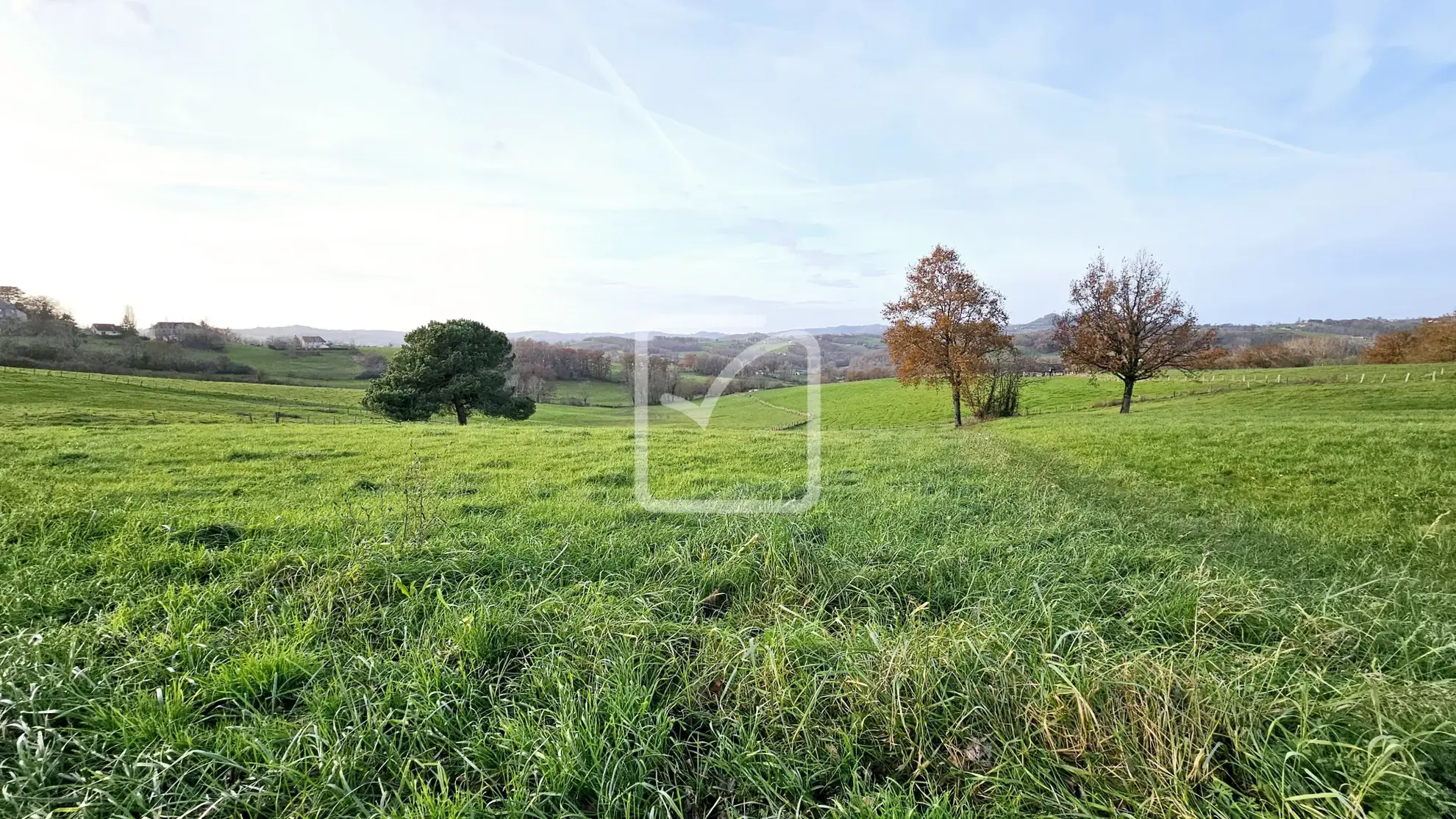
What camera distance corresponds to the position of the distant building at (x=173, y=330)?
78.4 metres

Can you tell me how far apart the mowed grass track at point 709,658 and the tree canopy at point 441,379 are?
2666cm

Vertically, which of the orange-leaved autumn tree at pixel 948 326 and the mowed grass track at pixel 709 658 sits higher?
the orange-leaved autumn tree at pixel 948 326

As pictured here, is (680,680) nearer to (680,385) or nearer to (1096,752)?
(1096,752)

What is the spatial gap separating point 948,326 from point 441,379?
29.1 meters

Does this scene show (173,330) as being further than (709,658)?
Yes

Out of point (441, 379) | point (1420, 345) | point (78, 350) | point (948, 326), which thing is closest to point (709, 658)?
point (948, 326)

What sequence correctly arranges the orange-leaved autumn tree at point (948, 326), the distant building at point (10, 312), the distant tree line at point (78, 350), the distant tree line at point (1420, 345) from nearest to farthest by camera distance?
the orange-leaved autumn tree at point (948, 326) < the distant tree line at point (1420, 345) < the distant tree line at point (78, 350) < the distant building at point (10, 312)

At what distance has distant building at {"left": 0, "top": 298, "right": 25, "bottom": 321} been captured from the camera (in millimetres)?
68250

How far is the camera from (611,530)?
591cm

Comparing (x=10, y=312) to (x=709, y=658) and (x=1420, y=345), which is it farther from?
(x=1420, y=345)

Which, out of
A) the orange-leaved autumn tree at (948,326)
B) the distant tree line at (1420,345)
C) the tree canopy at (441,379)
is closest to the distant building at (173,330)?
the tree canopy at (441,379)

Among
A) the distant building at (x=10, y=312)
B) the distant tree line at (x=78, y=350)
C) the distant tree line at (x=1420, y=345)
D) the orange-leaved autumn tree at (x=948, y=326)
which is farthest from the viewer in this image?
the distant building at (x=10, y=312)

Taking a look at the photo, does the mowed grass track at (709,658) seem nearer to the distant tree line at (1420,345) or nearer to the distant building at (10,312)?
the distant tree line at (1420,345)

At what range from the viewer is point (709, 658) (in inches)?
130
